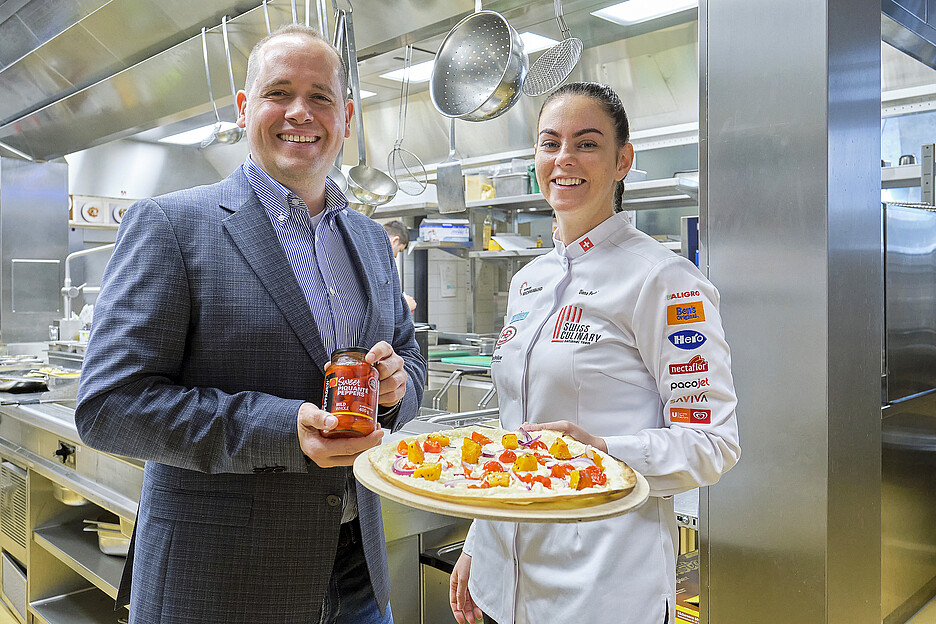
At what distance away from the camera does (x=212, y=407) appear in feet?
4.18

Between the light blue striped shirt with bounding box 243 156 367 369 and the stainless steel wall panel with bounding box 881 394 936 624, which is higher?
the light blue striped shirt with bounding box 243 156 367 369

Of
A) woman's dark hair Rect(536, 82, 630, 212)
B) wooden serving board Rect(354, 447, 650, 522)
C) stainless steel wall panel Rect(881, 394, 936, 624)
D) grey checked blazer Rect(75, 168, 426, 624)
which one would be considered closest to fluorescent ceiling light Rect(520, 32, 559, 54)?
stainless steel wall panel Rect(881, 394, 936, 624)

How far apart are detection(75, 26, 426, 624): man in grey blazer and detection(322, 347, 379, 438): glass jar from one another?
0.07 feet

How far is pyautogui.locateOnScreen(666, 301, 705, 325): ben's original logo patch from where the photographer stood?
51.8 inches

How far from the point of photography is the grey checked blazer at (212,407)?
4.16 ft

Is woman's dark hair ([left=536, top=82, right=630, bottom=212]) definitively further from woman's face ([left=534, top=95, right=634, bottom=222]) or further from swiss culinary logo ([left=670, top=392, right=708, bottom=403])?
swiss culinary logo ([left=670, top=392, right=708, bottom=403])

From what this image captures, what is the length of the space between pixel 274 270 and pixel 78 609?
2579 mm

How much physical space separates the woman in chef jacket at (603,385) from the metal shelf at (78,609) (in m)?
2.17

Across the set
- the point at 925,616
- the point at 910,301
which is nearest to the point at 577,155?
the point at 910,301

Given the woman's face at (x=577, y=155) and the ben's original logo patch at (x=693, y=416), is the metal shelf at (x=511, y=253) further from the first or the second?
the ben's original logo patch at (x=693, y=416)

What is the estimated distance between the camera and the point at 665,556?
136cm

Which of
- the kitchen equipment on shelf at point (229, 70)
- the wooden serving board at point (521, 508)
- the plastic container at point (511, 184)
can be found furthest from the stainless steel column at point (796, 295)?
the plastic container at point (511, 184)

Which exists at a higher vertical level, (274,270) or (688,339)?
(274,270)

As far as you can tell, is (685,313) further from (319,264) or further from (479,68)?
(479,68)
